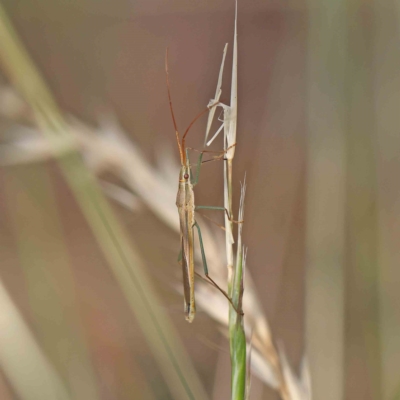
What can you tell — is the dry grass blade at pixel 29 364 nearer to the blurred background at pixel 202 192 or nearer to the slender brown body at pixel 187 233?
the blurred background at pixel 202 192

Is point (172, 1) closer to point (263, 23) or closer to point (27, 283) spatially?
point (263, 23)

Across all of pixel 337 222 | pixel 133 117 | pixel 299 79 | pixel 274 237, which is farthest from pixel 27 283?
pixel 299 79

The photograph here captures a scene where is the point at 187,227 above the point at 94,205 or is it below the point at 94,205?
below

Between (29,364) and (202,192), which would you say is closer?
(29,364)

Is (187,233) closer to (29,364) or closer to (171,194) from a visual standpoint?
(171,194)

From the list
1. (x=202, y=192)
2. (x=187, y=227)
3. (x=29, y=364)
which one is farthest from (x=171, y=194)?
(x=29, y=364)

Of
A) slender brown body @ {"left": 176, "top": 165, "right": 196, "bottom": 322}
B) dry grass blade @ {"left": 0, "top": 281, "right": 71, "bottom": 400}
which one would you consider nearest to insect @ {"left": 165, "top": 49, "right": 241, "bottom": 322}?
slender brown body @ {"left": 176, "top": 165, "right": 196, "bottom": 322}
